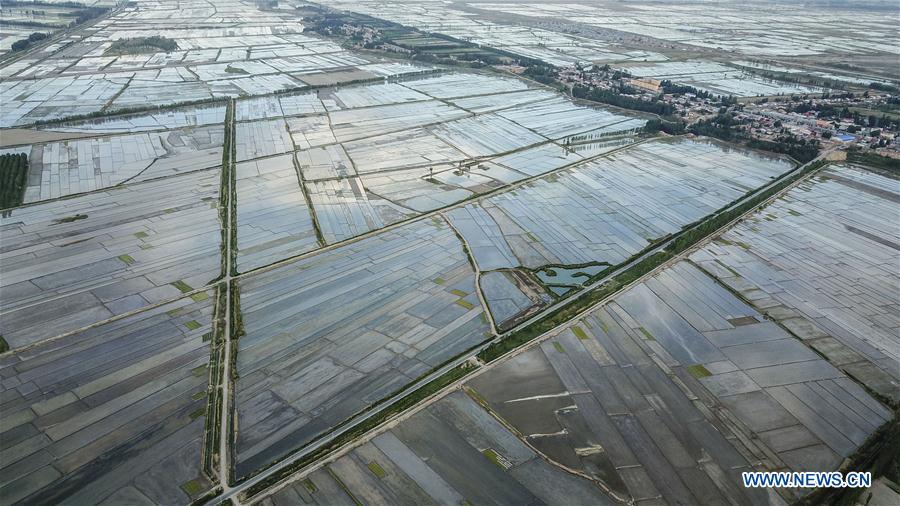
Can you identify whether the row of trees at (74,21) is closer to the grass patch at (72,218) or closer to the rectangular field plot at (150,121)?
the rectangular field plot at (150,121)

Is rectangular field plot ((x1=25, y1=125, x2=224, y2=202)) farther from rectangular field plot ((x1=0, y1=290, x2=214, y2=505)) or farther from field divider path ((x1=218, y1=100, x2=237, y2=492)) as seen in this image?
rectangular field plot ((x1=0, y1=290, x2=214, y2=505))

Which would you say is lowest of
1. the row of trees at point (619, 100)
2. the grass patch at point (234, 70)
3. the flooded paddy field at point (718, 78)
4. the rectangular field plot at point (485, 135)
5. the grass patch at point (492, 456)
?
the grass patch at point (492, 456)

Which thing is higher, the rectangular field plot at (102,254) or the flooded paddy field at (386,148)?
the flooded paddy field at (386,148)

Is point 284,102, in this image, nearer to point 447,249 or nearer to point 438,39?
point 447,249

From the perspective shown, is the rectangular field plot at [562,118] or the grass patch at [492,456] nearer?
the grass patch at [492,456]

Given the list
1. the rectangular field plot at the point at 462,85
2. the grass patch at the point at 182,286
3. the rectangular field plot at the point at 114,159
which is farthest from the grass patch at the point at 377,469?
the rectangular field plot at the point at 462,85

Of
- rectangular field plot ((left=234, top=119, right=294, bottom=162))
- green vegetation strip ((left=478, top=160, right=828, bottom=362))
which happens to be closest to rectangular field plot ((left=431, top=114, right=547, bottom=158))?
rectangular field plot ((left=234, top=119, right=294, bottom=162))

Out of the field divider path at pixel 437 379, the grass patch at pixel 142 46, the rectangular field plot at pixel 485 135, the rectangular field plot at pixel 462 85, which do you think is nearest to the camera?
the field divider path at pixel 437 379

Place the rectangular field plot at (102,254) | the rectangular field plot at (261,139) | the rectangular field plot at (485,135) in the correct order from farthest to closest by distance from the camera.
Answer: the rectangular field plot at (485,135), the rectangular field plot at (261,139), the rectangular field plot at (102,254)
